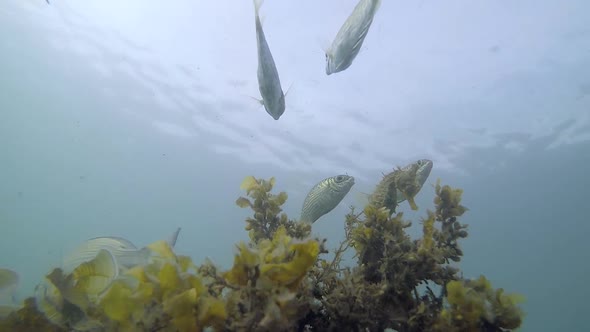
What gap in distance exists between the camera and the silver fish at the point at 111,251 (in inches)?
76.1

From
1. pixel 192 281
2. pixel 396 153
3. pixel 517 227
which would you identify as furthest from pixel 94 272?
pixel 517 227

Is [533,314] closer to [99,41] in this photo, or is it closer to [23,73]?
[99,41]

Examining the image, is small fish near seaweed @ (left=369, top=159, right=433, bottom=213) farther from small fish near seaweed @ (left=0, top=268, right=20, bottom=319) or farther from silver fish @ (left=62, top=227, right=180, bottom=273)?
small fish near seaweed @ (left=0, top=268, right=20, bottom=319)

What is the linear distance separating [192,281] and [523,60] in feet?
71.9

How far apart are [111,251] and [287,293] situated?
1.36 meters

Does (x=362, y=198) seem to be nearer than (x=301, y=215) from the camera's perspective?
Yes

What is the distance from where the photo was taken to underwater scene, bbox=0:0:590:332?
1721 mm

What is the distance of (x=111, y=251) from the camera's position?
204 cm

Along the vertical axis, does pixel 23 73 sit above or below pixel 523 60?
below

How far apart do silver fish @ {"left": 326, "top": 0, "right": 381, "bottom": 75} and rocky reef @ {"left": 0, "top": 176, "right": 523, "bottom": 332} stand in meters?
1.36

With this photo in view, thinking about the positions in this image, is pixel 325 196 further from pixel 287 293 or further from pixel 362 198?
pixel 287 293

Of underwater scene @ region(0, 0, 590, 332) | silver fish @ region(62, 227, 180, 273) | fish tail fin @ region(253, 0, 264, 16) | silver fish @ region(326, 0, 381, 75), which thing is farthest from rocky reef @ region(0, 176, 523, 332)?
fish tail fin @ region(253, 0, 264, 16)

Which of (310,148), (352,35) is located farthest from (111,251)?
(310,148)

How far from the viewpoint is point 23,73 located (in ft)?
106
